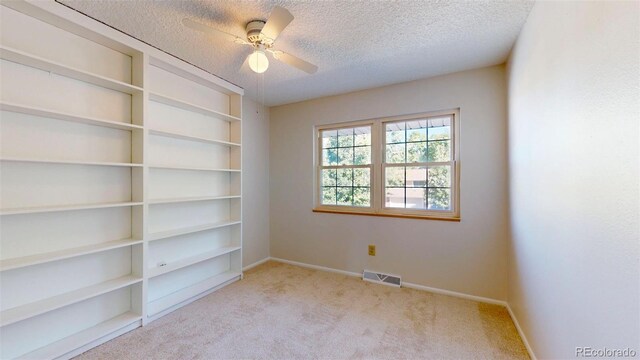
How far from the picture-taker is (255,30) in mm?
1849

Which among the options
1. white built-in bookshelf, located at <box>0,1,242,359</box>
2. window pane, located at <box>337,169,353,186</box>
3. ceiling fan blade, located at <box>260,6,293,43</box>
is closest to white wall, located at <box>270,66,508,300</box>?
window pane, located at <box>337,169,353,186</box>

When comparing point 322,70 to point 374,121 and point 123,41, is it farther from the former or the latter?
point 123,41

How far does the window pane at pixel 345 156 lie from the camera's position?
3.50m

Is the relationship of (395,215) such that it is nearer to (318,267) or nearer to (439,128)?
(439,128)

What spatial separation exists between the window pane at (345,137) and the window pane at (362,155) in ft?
0.52

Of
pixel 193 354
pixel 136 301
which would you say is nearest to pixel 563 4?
pixel 193 354

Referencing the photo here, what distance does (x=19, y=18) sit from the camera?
1662 mm

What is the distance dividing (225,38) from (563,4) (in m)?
2.18

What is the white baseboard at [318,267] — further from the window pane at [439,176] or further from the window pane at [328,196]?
the window pane at [439,176]

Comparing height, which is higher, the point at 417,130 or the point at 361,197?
the point at 417,130

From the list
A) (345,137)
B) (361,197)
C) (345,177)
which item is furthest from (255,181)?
(361,197)

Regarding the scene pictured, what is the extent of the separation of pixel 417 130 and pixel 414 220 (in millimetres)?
1072

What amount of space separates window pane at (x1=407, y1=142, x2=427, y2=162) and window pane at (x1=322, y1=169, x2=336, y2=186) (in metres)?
1.06

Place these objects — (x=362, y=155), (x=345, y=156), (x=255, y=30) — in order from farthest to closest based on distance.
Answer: (x=345, y=156) → (x=362, y=155) → (x=255, y=30)
